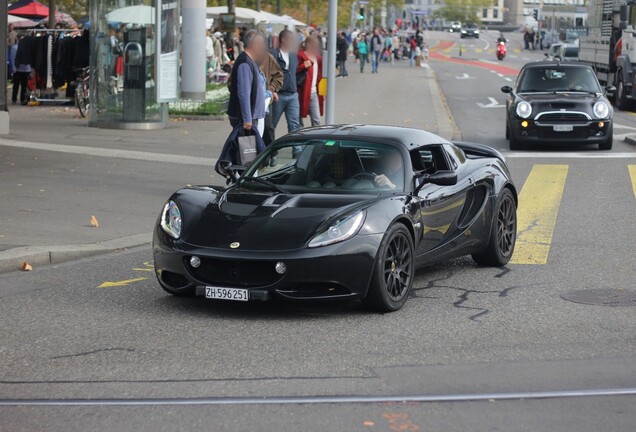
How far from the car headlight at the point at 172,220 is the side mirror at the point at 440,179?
5.82ft

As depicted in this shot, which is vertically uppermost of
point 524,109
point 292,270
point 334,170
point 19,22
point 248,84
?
point 19,22

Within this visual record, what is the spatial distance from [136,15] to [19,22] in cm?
2673

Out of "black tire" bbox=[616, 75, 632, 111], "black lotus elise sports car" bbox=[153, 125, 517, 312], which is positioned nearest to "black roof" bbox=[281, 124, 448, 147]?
"black lotus elise sports car" bbox=[153, 125, 517, 312]

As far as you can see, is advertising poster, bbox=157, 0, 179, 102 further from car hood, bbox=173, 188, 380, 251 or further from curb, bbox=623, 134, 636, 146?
car hood, bbox=173, 188, 380, 251

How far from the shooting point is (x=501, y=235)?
10.4m

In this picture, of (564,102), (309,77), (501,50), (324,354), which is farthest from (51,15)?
(501,50)

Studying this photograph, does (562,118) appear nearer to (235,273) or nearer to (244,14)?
(235,273)

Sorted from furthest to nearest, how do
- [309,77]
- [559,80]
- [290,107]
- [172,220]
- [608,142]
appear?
[559,80], [608,142], [309,77], [290,107], [172,220]

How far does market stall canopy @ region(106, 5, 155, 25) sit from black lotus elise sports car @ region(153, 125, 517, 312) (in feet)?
46.2

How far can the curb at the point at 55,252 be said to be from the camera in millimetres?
10188

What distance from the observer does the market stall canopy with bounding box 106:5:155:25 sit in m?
23.2

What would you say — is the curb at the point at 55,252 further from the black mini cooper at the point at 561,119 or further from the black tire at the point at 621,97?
the black tire at the point at 621,97

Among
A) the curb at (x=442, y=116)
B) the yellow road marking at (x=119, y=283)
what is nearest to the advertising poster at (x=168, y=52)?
the curb at (x=442, y=116)

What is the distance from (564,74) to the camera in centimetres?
2289
